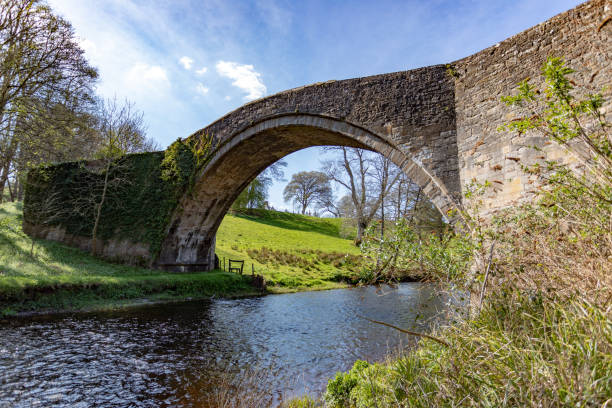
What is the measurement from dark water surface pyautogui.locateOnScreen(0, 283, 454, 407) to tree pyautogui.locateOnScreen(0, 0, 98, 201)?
5952mm

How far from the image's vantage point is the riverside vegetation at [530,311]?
1658 mm

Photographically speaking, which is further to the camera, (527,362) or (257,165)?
(257,165)

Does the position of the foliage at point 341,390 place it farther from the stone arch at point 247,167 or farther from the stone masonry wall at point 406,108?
the stone masonry wall at point 406,108

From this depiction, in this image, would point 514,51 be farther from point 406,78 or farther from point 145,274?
point 145,274

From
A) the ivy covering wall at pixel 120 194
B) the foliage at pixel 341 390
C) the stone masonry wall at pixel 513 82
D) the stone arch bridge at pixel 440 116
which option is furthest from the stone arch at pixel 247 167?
the foliage at pixel 341 390

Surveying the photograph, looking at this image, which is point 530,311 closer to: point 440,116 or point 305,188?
point 440,116

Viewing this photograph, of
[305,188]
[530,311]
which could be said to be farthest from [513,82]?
[305,188]

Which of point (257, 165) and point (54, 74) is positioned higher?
point (54, 74)

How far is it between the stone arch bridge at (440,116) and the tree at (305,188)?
101 ft

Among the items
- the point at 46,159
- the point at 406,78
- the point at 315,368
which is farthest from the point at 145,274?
the point at 406,78

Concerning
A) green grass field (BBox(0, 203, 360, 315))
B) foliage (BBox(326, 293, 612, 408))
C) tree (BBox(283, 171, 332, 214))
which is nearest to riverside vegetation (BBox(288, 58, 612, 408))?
foliage (BBox(326, 293, 612, 408))

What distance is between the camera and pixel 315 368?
542 centimetres

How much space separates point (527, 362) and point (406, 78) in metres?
6.92

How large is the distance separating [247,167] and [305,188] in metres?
31.1
